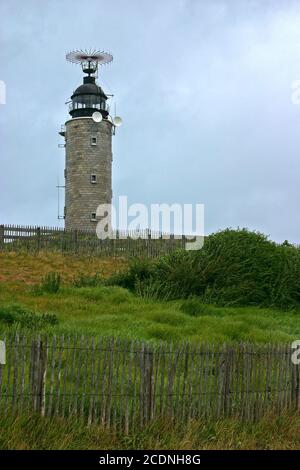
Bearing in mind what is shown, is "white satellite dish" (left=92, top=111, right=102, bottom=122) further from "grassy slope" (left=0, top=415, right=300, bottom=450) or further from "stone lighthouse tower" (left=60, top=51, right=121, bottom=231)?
"grassy slope" (left=0, top=415, right=300, bottom=450)

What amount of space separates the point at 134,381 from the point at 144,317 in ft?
19.1

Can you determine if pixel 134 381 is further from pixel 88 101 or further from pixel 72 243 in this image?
pixel 88 101

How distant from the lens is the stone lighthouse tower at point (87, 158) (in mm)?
42875

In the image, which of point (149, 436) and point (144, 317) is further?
point (144, 317)

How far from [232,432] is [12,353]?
3134 millimetres

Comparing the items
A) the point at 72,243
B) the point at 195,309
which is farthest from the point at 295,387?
the point at 72,243

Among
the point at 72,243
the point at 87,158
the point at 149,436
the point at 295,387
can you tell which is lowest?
the point at 149,436

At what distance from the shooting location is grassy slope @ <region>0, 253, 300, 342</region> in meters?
11.9

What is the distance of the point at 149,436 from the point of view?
7.55m

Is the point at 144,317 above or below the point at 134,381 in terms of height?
above

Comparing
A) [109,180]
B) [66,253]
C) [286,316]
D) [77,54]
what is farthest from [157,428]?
[77,54]

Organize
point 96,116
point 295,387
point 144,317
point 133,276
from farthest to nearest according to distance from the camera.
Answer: point 96,116 → point 133,276 → point 144,317 → point 295,387

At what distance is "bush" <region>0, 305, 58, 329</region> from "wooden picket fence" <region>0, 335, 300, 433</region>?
3.33 meters
